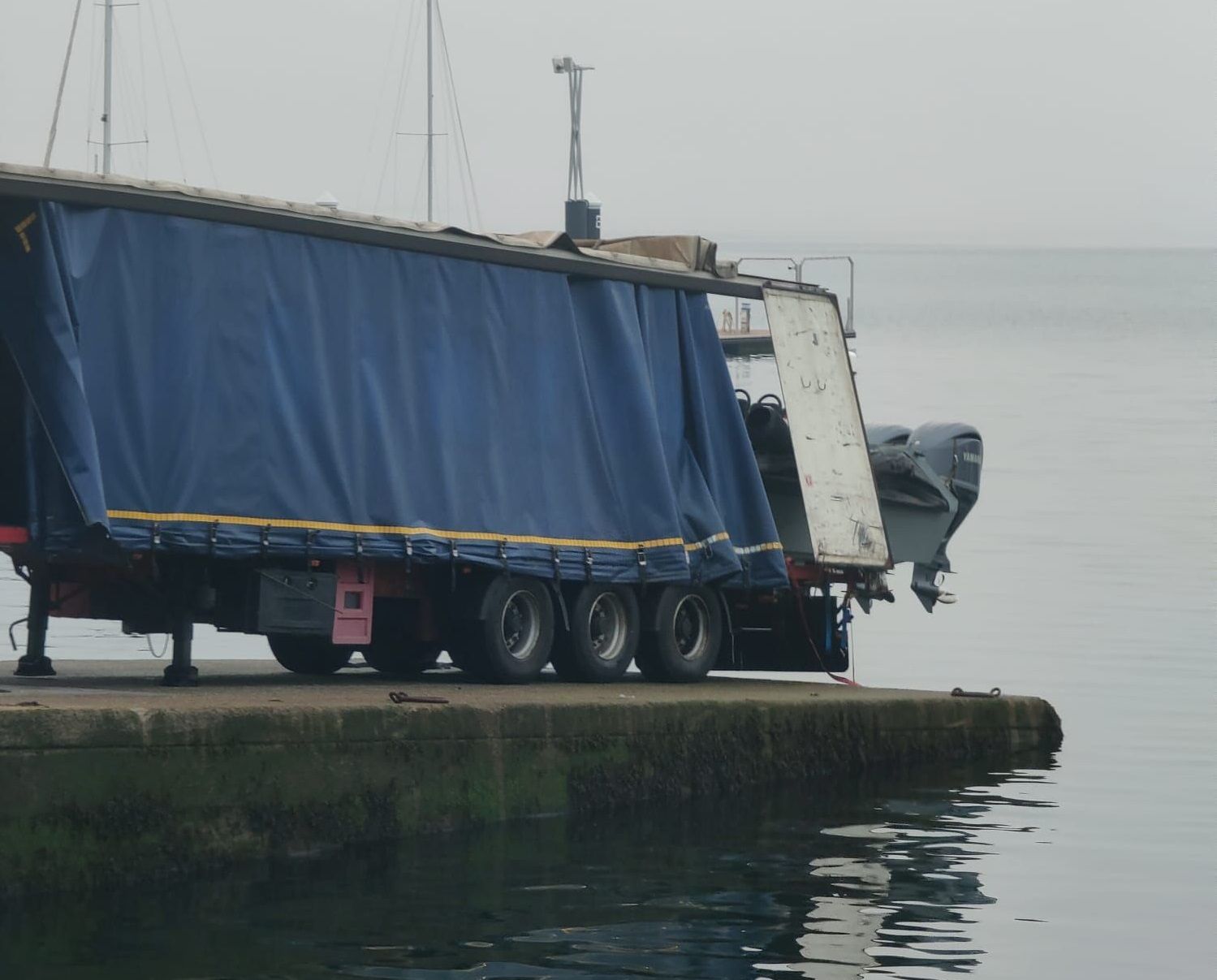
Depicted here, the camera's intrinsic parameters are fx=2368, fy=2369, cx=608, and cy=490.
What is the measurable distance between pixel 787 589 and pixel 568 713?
477 cm

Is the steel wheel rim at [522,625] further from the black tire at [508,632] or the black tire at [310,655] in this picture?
the black tire at [310,655]

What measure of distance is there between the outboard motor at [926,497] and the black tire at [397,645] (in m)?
4.51

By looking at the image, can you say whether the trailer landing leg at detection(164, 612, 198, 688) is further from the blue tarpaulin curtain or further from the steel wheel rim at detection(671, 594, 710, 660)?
the steel wheel rim at detection(671, 594, 710, 660)

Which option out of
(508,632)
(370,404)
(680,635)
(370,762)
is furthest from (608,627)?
(370,762)

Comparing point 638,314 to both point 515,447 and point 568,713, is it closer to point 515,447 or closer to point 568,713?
point 515,447

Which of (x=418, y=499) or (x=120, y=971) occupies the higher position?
(x=418, y=499)

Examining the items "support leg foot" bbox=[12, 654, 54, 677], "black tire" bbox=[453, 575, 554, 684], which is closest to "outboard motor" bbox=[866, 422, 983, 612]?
"black tire" bbox=[453, 575, 554, 684]

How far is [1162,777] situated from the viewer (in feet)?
69.7

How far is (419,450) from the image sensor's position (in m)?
16.8

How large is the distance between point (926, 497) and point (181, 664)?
25.9 ft

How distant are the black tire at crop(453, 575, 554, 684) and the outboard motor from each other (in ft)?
14.4

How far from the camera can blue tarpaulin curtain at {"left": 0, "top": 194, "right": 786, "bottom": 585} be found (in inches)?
581

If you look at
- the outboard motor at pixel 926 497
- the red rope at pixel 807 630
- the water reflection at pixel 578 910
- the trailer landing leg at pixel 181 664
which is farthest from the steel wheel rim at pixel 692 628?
the trailer landing leg at pixel 181 664

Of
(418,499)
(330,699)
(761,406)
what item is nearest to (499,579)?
(418,499)
